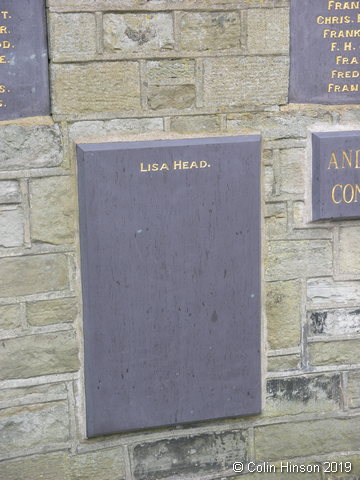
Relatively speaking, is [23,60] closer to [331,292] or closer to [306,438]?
[331,292]

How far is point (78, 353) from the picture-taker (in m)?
3.11

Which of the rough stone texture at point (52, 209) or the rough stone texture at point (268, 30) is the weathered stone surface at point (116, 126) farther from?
the rough stone texture at point (268, 30)

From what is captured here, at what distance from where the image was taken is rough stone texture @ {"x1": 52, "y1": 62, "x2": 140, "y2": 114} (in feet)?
9.64

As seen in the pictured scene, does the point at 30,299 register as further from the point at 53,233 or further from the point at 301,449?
the point at 301,449

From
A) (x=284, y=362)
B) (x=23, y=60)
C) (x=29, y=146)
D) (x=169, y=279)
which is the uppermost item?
(x=23, y=60)

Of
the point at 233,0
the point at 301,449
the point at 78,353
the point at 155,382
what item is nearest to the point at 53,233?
the point at 78,353

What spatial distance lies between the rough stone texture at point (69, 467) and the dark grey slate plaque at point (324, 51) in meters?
1.66

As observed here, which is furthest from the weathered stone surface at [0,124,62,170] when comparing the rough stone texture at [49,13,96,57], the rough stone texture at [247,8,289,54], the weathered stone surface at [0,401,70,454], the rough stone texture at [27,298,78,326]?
the weathered stone surface at [0,401,70,454]

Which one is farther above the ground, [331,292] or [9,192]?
[9,192]

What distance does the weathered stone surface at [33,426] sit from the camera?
307 cm

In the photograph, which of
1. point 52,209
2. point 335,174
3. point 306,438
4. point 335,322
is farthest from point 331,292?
point 52,209

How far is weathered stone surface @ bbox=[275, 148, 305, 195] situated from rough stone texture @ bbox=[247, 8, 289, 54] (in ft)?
1.34

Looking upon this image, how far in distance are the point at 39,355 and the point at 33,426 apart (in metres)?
0.29

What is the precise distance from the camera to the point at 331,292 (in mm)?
3297
